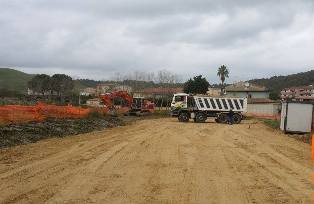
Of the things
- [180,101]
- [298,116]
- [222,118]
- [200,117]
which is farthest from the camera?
[180,101]

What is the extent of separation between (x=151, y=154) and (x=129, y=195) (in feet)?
24.9

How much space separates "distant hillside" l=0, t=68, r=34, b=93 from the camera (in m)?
144

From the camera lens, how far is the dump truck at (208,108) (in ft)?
155

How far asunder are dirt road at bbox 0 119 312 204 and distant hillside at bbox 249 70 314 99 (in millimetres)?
87545

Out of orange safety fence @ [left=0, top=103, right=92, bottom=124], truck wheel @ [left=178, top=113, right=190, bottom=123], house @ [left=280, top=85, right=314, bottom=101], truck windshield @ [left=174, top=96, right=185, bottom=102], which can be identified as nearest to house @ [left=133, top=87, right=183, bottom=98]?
house @ [left=280, top=85, right=314, bottom=101]

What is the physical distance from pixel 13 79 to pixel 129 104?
363 feet

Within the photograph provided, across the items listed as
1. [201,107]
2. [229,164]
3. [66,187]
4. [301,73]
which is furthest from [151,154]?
[301,73]

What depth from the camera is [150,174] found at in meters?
13.0

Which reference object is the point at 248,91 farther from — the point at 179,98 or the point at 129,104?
the point at 179,98

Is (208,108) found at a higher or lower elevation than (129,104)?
higher

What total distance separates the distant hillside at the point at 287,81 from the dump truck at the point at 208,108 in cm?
5771

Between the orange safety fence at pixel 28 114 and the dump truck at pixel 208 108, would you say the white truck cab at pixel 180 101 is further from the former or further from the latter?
the orange safety fence at pixel 28 114

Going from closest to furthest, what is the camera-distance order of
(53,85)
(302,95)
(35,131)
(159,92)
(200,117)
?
(35,131), (200,117), (302,95), (53,85), (159,92)

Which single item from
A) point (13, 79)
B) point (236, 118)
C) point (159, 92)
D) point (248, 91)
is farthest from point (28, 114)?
point (13, 79)
